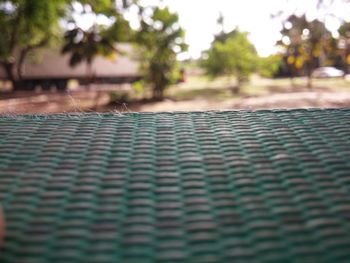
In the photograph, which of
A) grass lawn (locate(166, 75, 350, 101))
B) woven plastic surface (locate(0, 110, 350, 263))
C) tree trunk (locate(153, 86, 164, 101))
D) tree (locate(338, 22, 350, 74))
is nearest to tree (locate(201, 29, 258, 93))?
grass lawn (locate(166, 75, 350, 101))

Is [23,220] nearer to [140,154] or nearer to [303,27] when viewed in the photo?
[140,154]

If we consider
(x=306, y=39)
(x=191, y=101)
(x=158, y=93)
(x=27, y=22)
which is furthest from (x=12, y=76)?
(x=306, y=39)

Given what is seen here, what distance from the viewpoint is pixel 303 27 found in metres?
24.3

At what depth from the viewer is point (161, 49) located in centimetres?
1948

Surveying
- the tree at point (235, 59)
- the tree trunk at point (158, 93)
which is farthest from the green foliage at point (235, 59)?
the tree trunk at point (158, 93)

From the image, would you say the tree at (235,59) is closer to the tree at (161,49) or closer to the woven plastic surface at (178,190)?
the tree at (161,49)

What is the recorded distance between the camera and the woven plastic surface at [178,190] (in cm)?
65

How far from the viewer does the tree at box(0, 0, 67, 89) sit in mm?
16844

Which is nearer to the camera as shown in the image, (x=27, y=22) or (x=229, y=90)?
(x=27, y=22)

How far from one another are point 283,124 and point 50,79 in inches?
1297

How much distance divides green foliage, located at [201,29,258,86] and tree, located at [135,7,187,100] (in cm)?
447

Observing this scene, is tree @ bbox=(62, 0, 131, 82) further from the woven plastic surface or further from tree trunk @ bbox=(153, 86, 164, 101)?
the woven plastic surface

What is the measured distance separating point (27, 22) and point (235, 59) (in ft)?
40.5

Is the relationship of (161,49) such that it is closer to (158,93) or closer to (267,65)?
(158,93)
